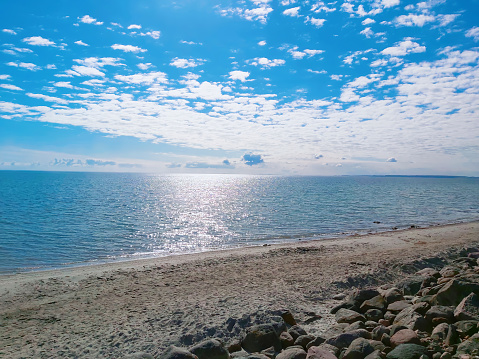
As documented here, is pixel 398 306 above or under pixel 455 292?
under

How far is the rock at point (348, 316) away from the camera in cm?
932

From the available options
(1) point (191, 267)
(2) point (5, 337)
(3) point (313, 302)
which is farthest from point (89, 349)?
(1) point (191, 267)

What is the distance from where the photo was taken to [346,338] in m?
7.48

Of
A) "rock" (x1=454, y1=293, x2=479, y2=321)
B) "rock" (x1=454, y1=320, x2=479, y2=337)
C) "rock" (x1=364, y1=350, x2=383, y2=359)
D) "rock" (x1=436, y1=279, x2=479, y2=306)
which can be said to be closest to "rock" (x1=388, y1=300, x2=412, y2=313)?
"rock" (x1=436, y1=279, x2=479, y2=306)

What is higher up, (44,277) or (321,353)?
(321,353)

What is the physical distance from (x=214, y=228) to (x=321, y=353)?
2826 centimetres

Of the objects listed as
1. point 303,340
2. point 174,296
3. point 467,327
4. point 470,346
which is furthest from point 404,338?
point 174,296

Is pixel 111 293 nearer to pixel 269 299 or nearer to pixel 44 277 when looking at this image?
pixel 44 277

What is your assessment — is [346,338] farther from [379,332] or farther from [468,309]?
[468,309]

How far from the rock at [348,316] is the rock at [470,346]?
3127mm

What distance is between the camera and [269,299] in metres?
11.9

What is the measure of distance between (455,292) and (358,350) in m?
3.97

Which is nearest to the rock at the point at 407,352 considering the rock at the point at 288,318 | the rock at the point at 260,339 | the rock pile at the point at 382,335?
the rock pile at the point at 382,335

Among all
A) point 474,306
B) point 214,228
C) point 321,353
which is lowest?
point 214,228
